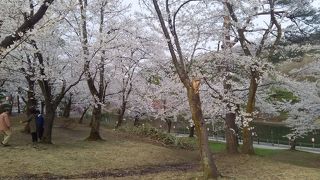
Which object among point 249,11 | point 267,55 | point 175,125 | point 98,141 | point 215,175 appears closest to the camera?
point 215,175

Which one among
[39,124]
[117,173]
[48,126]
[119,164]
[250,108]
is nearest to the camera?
[117,173]

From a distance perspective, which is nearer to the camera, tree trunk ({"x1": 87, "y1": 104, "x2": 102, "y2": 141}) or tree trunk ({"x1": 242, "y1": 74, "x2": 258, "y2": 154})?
tree trunk ({"x1": 242, "y1": 74, "x2": 258, "y2": 154})

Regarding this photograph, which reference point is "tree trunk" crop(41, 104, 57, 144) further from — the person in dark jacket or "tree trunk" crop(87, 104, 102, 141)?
"tree trunk" crop(87, 104, 102, 141)

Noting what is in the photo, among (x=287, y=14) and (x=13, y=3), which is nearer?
(x=13, y=3)

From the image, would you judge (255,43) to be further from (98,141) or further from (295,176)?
(98,141)

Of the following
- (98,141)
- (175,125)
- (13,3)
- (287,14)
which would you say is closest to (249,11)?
(287,14)

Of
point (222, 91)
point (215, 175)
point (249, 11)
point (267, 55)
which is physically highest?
point (249, 11)

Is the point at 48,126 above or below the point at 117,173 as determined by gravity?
above

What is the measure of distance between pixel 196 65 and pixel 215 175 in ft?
22.9

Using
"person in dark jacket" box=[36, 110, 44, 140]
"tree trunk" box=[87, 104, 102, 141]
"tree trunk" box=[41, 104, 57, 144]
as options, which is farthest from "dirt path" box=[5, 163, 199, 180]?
"tree trunk" box=[87, 104, 102, 141]

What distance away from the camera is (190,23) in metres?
15.7

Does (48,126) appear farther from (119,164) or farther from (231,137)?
(231,137)

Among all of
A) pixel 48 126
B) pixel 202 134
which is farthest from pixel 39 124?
pixel 202 134

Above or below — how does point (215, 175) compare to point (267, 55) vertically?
below
